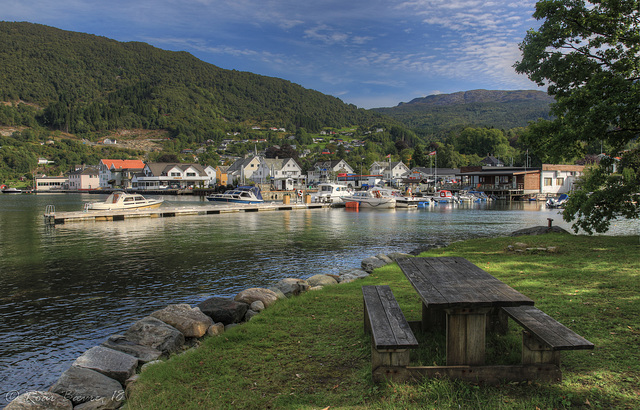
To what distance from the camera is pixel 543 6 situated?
1158 cm

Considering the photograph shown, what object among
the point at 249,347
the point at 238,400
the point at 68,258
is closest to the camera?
the point at 238,400

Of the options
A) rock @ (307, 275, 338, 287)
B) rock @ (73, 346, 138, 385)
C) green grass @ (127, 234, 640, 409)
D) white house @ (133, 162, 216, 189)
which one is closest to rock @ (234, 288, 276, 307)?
green grass @ (127, 234, 640, 409)

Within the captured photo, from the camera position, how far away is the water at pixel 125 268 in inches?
328

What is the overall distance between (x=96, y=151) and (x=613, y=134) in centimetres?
18621

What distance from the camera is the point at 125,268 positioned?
1547 centimetres

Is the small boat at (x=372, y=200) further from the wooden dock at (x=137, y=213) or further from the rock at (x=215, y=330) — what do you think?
the rock at (x=215, y=330)

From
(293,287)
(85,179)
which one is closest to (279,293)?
(293,287)

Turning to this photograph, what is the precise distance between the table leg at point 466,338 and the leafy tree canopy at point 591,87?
8.14 metres

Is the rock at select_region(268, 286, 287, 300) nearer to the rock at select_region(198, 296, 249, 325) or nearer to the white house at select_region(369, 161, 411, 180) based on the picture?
the rock at select_region(198, 296, 249, 325)

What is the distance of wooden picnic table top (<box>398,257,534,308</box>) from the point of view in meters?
4.08

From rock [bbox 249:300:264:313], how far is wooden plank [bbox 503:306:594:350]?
5184mm

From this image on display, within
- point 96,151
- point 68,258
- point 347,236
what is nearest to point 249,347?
point 68,258

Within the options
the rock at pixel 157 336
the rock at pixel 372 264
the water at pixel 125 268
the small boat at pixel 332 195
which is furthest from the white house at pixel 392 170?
the rock at pixel 157 336

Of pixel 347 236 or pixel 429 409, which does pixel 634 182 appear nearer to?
pixel 429 409
